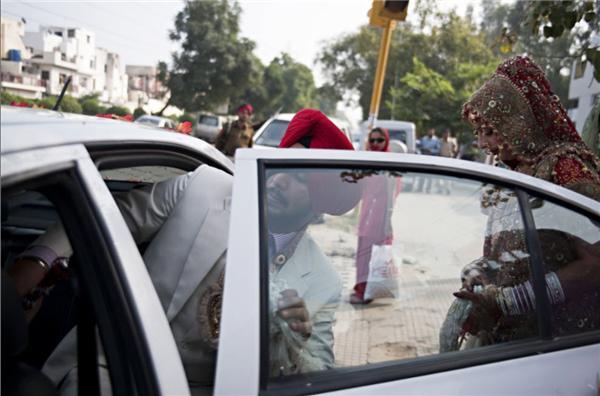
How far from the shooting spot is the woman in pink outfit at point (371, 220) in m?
1.78

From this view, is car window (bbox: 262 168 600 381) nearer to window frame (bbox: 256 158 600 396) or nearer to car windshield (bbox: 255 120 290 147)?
window frame (bbox: 256 158 600 396)

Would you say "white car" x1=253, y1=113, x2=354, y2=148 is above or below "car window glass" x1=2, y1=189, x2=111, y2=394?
above

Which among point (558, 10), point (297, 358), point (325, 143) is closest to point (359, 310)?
point (297, 358)

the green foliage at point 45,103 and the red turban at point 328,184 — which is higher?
the green foliage at point 45,103

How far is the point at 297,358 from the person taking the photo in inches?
58.4

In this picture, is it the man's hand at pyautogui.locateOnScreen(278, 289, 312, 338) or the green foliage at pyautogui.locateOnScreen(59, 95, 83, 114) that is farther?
the green foliage at pyautogui.locateOnScreen(59, 95, 83, 114)

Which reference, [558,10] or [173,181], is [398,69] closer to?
[558,10]

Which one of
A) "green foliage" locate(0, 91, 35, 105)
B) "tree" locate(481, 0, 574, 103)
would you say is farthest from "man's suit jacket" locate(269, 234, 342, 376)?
"tree" locate(481, 0, 574, 103)

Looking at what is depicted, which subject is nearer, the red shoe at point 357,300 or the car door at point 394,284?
the car door at point 394,284

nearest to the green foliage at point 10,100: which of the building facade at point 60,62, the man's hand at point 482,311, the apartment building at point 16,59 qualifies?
the man's hand at point 482,311

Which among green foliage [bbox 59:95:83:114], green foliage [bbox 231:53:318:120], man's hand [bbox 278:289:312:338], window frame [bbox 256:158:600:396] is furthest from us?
green foliage [bbox 231:53:318:120]

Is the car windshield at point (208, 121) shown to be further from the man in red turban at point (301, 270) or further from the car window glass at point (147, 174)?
the man in red turban at point (301, 270)

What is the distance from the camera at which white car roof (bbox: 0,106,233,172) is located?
3.82 feet

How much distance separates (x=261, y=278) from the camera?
1.39 meters
